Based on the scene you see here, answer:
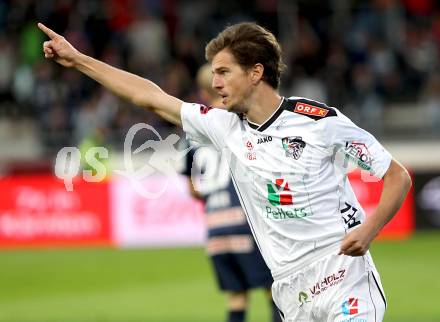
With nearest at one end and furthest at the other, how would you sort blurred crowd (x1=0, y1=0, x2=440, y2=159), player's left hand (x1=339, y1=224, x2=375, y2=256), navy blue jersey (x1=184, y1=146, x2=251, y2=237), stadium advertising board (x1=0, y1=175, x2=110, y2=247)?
player's left hand (x1=339, y1=224, x2=375, y2=256) < navy blue jersey (x1=184, y1=146, x2=251, y2=237) < stadium advertising board (x1=0, y1=175, x2=110, y2=247) < blurred crowd (x1=0, y1=0, x2=440, y2=159)

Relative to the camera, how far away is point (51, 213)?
17375 mm

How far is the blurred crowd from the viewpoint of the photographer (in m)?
19.6

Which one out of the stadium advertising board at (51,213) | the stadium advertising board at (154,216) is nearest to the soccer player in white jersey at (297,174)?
the stadium advertising board at (154,216)

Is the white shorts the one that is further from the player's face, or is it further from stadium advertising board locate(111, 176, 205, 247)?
stadium advertising board locate(111, 176, 205, 247)

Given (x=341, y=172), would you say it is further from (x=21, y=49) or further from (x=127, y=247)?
(x=21, y=49)

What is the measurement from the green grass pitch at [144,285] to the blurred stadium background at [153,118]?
50 mm

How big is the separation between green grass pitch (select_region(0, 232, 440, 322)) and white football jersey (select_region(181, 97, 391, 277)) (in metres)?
5.36

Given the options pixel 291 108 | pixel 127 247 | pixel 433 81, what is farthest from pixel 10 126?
pixel 291 108

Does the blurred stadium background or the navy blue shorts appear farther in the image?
the blurred stadium background

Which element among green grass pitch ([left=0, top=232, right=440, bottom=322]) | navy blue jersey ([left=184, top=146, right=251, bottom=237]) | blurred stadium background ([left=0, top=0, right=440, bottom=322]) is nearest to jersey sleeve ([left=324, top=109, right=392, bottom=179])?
navy blue jersey ([left=184, top=146, right=251, bottom=237])

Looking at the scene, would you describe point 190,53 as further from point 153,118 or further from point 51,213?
point 51,213

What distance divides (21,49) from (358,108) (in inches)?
276

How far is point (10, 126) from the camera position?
19844 millimetres

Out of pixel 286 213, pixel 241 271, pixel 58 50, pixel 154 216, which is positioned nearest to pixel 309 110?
pixel 286 213
